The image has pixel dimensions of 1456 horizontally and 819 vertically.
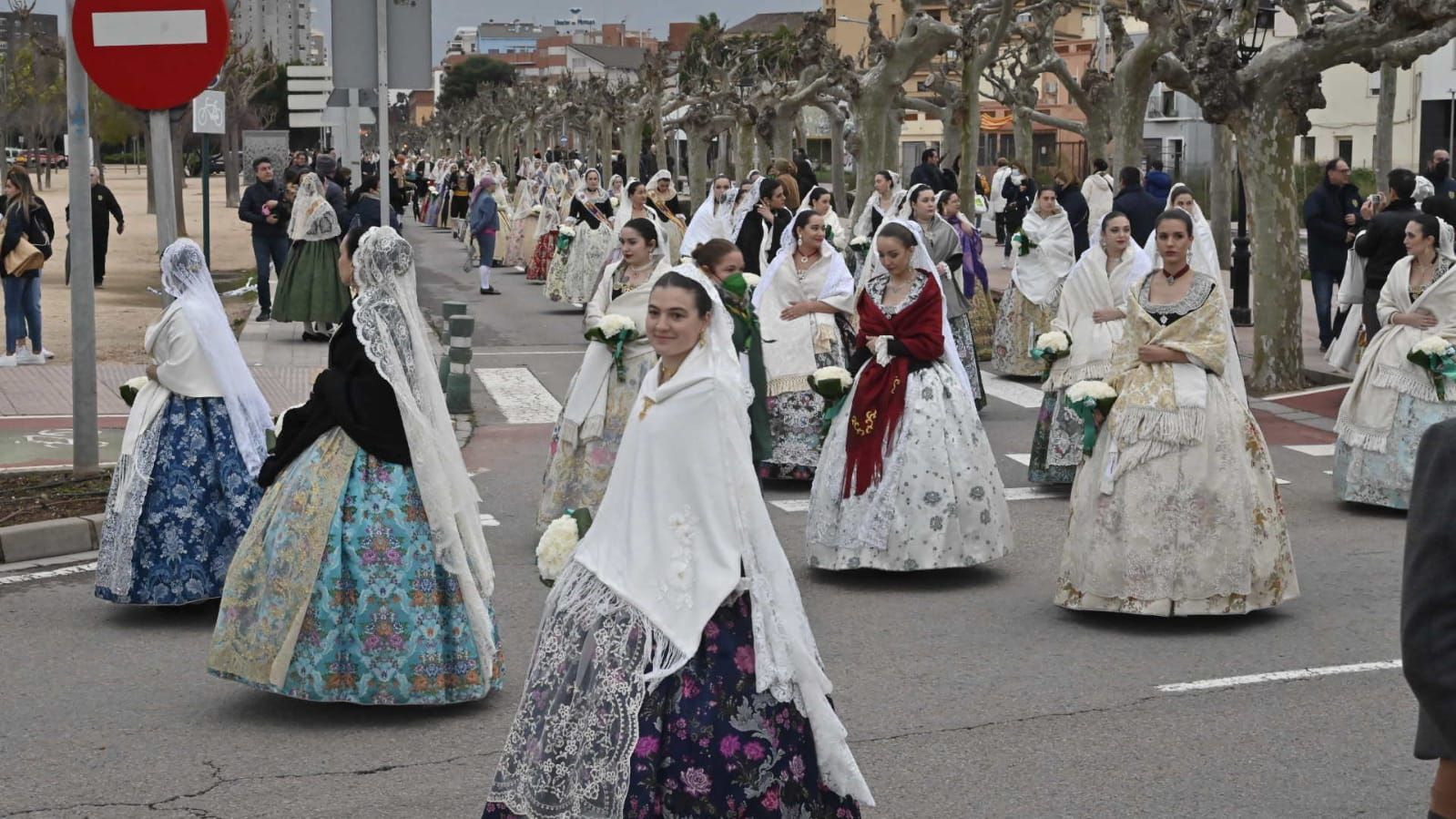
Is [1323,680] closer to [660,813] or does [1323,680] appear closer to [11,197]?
[660,813]

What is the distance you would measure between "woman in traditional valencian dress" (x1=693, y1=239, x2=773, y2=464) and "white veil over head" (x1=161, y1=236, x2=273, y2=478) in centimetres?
230

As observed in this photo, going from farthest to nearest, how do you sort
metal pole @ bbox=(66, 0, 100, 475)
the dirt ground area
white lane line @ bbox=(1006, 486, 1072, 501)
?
the dirt ground area → white lane line @ bbox=(1006, 486, 1072, 501) → metal pole @ bbox=(66, 0, 100, 475)

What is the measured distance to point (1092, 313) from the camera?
39.1ft

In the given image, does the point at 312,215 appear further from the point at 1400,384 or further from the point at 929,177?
the point at 929,177

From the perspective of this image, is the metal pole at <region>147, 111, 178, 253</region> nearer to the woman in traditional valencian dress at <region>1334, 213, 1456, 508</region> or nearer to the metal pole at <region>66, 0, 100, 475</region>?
the metal pole at <region>66, 0, 100, 475</region>

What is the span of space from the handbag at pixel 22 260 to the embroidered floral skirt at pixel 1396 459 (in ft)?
39.9

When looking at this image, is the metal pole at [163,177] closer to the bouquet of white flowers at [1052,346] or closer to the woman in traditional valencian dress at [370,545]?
the woman in traditional valencian dress at [370,545]

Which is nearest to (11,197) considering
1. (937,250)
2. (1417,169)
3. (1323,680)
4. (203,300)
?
(937,250)

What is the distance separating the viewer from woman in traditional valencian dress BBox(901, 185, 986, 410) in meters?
14.3

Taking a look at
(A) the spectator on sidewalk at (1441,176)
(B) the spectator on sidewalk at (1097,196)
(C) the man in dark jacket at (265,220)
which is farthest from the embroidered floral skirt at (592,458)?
(B) the spectator on sidewalk at (1097,196)

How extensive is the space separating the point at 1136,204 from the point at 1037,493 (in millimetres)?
9180

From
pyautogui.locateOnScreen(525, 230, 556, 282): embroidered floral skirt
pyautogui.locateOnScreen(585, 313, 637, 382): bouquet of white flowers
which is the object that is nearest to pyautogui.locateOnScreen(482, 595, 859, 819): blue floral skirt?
pyautogui.locateOnScreen(585, 313, 637, 382): bouquet of white flowers

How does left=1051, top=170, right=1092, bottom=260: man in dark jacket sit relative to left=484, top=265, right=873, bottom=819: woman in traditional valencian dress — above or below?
above

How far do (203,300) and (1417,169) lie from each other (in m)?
52.0
